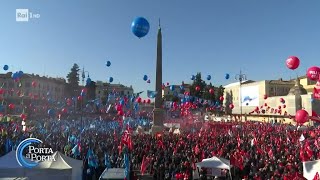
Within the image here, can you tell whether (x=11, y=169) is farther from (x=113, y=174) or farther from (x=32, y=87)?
(x=32, y=87)

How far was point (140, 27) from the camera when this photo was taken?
16.3m

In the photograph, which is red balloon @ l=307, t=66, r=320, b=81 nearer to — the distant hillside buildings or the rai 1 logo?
the rai 1 logo

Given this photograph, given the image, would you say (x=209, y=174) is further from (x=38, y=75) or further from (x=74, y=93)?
(x=38, y=75)

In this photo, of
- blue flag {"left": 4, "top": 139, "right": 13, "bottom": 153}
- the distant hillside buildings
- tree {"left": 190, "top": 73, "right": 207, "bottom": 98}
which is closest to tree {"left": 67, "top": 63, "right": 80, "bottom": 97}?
the distant hillside buildings

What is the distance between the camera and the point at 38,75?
287 ft

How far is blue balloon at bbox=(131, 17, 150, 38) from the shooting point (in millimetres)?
16281

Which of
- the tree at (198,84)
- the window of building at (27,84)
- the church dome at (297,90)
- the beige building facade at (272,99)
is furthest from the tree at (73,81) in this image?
the church dome at (297,90)

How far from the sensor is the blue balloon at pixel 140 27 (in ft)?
53.4

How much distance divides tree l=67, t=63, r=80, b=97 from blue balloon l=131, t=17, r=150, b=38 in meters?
67.3

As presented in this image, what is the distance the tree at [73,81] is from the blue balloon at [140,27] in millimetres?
67316

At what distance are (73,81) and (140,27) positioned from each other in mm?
68310

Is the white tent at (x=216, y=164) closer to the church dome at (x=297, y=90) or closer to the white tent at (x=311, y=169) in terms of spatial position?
the white tent at (x=311, y=169)

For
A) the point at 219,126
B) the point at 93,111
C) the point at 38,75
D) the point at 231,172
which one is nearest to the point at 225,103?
the point at 93,111

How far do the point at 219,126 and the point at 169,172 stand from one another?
75.8 ft
